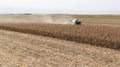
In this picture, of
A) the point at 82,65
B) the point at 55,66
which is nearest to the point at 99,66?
the point at 82,65

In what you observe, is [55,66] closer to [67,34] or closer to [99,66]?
[99,66]

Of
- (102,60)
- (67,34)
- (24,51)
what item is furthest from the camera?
(67,34)

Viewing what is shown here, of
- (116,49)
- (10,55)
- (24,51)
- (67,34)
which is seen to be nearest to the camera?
(10,55)

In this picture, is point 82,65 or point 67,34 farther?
point 67,34

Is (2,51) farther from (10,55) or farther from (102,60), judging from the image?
(102,60)

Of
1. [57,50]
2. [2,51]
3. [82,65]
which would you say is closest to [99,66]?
[82,65]

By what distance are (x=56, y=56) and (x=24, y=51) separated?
2.15 metres

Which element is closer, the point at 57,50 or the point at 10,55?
the point at 10,55

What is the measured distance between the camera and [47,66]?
39.7ft

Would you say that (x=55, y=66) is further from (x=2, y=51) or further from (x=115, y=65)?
(x=2, y=51)

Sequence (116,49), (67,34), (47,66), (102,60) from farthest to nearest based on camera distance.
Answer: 1. (67,34)
2. (116,49)
3. (102,60)
4. (47,66)

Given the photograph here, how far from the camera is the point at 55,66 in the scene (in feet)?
39.7

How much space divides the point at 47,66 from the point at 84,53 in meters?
3.79

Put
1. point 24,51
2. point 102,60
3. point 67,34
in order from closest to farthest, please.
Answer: point 102,60 < point 24,51 < point 67,34
